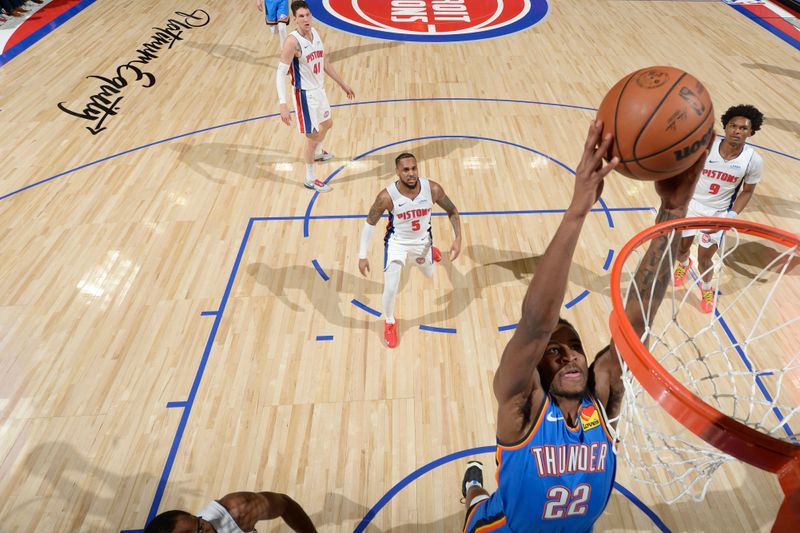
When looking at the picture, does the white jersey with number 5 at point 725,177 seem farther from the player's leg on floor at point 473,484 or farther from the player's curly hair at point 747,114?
the player's leg on floor at point 473,484

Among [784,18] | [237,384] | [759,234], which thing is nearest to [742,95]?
[784,18]

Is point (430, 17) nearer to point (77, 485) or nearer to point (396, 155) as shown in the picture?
point (396, 155)

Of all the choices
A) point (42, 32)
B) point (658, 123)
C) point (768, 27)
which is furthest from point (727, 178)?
point (42, 32)

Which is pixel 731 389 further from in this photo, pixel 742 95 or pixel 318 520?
pixel 742 95

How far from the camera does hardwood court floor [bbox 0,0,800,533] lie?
3.65 m

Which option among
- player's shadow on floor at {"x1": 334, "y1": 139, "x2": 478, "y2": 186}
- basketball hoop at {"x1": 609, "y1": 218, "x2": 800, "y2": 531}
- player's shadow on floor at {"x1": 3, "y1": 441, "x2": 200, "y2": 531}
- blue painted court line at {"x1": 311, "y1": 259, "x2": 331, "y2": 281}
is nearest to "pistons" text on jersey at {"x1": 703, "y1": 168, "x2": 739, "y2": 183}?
basketball hoop at {"x1": 609, "y1": 218, "x2": 800, "y2": 531}

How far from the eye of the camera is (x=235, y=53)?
10.1 m

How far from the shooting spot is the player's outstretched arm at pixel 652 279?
2078 millimetres

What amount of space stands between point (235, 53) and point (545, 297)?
10.0 meters

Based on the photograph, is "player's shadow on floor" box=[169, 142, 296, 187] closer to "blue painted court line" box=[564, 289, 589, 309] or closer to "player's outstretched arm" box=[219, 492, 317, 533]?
"blue painted court line" box=[564, 289, 589, 309]

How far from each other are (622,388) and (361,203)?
14.0 feet

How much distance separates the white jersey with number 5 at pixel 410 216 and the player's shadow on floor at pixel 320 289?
2.46 ft

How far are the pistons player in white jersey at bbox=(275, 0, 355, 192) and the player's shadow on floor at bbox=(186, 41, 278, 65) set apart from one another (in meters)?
3.89

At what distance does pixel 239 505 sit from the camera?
272 centimetres
